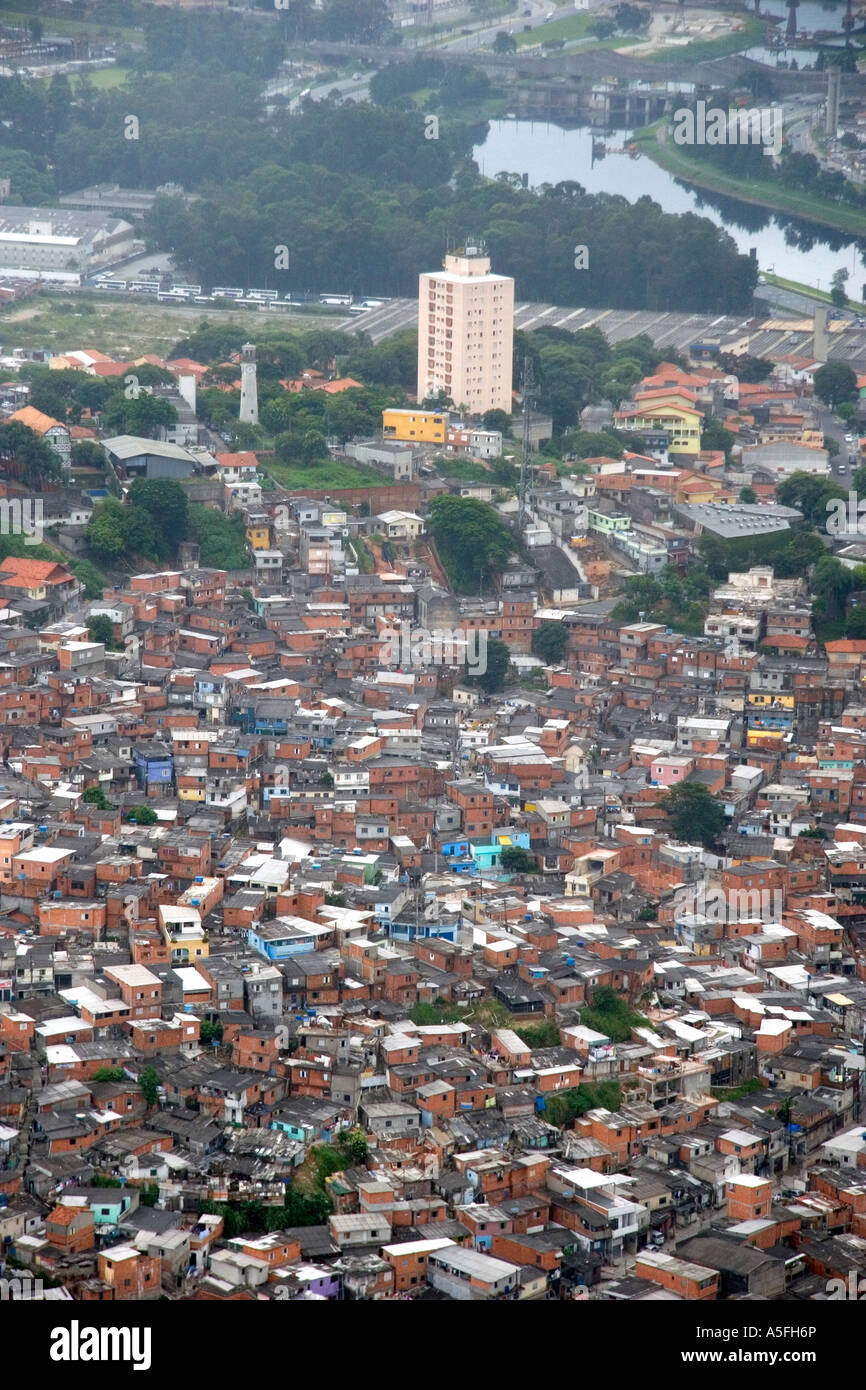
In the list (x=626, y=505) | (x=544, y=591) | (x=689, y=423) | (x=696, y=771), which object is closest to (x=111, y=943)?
(x=696, y=771)

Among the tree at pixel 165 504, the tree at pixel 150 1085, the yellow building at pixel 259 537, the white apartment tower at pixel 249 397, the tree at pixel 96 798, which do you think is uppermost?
the white apartment tower at pixel 249 397

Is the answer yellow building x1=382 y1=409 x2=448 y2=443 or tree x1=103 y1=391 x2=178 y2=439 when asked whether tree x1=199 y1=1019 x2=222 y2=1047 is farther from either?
yellow building x1=382 y1=409 x2=448 y2=443

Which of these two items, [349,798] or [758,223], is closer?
[349,798]

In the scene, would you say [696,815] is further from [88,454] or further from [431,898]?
[88,454]

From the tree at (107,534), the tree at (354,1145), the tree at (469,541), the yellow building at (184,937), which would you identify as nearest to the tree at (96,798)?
the yellow building at (184,937)

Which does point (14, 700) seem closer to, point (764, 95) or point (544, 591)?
point (544, 591)

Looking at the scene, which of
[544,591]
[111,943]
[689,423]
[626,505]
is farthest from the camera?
[689,423]

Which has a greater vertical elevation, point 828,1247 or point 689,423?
point 689,423

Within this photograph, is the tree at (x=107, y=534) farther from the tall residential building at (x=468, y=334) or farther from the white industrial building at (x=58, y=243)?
the white industrial building at (x=58, y=243)
